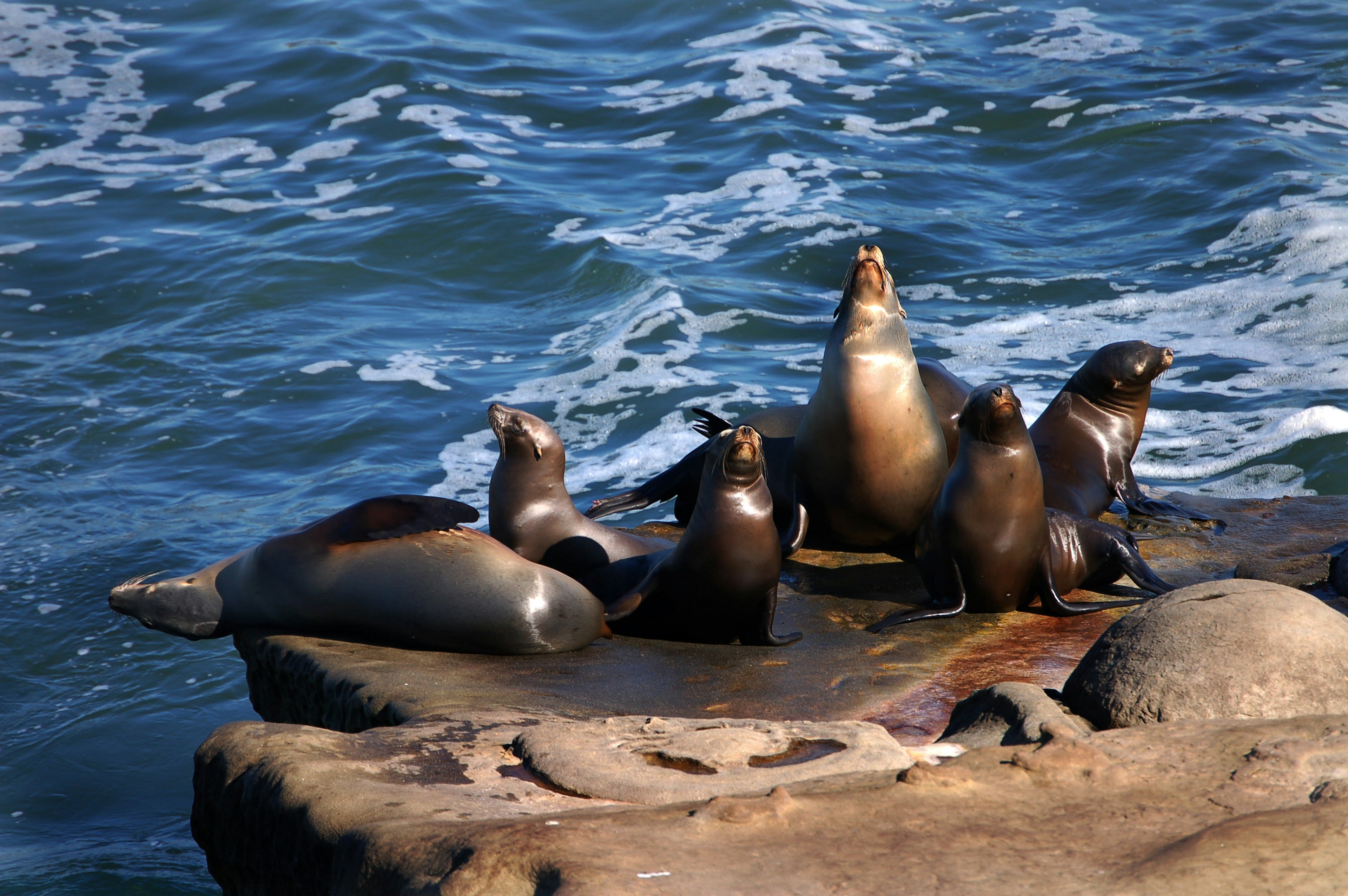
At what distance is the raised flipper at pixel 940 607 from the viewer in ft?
15.7

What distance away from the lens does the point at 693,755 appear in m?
3.07

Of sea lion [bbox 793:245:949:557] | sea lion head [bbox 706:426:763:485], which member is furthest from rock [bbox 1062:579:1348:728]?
sea lion [bbox 793:245:949:557]

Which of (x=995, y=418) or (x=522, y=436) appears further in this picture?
(x=522, y=436)

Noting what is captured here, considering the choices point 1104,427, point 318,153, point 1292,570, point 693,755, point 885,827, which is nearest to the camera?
point 885,827

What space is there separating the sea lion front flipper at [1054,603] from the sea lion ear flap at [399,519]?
2171 mm

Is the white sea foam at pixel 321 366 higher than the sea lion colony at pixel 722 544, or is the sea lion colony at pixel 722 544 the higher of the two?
the sea lion colony at pixel 722 544

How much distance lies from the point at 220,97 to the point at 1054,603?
1346 centimetres

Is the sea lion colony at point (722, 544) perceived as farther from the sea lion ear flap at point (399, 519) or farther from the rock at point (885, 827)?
the rock at point (885, 827)

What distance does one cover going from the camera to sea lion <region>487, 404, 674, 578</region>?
5301mm

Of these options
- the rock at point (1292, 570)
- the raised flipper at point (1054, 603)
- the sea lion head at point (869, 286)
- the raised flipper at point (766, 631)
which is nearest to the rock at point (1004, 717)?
the raised flipper at point (766, 631)

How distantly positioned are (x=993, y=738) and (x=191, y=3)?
57.9 ft

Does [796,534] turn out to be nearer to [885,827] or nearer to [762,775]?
[762,775]

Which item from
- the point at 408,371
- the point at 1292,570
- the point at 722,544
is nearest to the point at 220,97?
the point at 408,371

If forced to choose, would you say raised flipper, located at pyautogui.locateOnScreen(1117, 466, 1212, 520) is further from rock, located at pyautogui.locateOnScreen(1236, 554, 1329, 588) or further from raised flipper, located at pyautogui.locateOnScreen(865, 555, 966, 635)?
raised flipper, located at pyautogui.locateOnScreen(865, 555, 966, 635)
